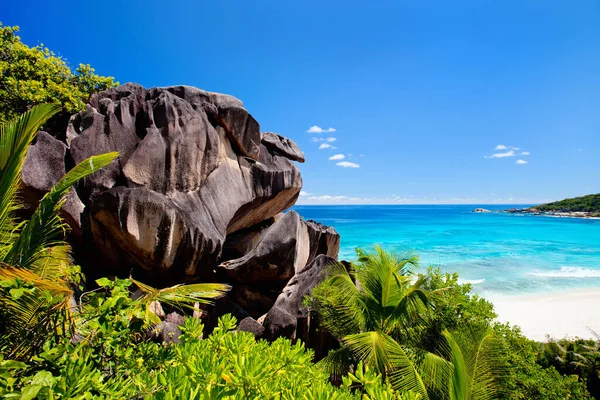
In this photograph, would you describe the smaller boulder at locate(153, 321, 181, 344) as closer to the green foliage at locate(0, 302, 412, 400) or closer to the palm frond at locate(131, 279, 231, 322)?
the palm frond at locate(131, 279, 231, 322)

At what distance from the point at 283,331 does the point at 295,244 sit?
304 centimetres

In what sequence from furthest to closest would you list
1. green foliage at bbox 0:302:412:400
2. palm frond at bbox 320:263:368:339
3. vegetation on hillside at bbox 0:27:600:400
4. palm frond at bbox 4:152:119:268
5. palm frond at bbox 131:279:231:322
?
1. palm frond at bbox 320:263:368:339
2. palm frond at bbox 4:152:119:268
3. palm frond at bbox 131:279:231:322
4. vegetation on hillside at bbox 0:27:600:400
5. green foliage at bbox 0:302:412:400

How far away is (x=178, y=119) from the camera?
9.43 meters

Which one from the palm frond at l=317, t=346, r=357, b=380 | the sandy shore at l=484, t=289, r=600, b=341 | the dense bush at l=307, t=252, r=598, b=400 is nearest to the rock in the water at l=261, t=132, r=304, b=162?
the dense bush at l=307, t=252, r=598, b=400

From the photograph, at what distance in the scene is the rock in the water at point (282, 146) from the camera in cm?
1387

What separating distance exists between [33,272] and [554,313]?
71.7ft

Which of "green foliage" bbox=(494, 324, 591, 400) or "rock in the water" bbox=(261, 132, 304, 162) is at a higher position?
"rock in the water" bbox=(261, 132, 304, 162)

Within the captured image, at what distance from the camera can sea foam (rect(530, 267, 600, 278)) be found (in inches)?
939

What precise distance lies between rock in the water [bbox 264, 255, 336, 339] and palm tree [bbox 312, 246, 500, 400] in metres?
1.17

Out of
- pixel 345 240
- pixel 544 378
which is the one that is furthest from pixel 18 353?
pixel 345 240

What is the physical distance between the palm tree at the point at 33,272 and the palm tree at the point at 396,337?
315 centimetres

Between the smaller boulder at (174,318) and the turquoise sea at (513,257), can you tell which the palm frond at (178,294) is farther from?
the turquoise sea at (513,257)

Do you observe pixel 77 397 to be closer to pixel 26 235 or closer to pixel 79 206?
pixel 26 235

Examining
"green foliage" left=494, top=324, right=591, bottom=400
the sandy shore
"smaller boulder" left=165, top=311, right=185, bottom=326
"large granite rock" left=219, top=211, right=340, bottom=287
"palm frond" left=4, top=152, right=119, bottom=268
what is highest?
"palm frond" left=4, top=152, right=119, bottom=268
